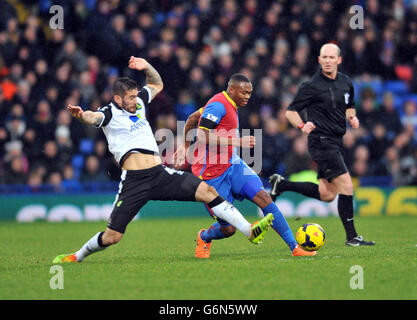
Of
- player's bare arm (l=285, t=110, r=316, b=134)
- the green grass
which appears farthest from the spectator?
player's bare arm (l=285, t=110, r=316, b=134)

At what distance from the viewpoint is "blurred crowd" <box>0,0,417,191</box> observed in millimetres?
15992

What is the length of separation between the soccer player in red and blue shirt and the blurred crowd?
6.87 meters

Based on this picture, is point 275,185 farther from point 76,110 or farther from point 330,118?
point 76,110

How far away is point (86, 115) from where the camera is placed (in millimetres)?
7926

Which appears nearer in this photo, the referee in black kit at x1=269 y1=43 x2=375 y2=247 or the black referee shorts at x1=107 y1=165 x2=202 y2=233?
the black referee shorts at x1=107 y1=165 x2=202 y2=233

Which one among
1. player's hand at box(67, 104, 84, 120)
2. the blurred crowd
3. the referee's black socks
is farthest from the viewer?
the blurred crowd

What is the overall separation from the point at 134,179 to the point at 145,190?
6.8 inches

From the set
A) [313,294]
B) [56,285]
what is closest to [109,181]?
[56,285]

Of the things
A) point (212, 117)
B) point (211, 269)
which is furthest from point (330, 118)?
point (211, 269)

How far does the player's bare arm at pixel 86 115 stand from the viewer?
7781 mm

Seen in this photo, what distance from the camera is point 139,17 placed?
696 inches

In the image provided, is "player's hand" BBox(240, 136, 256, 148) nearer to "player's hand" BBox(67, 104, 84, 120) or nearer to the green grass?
the green grass

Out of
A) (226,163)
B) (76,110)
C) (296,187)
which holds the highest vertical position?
(76,110)
